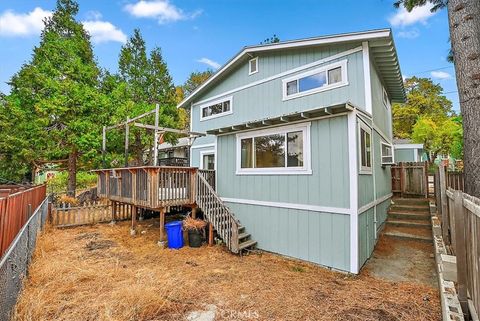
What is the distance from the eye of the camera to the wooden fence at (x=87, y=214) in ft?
31.4

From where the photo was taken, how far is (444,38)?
836 cm

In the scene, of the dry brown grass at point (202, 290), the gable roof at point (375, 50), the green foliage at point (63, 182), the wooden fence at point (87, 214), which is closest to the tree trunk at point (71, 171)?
the green foliage at point (63, 182)

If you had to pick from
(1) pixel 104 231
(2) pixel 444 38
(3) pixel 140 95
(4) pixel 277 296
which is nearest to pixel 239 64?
(2) pixel 444 38

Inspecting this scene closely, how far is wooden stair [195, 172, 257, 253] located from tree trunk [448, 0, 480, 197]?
533 centimetres

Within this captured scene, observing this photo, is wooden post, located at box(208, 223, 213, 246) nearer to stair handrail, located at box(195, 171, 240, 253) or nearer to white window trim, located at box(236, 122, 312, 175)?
stair handrail, located at box(195, 171, 240, 253)

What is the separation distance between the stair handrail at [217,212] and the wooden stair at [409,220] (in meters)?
4.72

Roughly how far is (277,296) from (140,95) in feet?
67.5

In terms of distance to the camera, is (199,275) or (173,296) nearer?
(173,296)

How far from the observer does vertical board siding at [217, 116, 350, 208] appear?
526cm

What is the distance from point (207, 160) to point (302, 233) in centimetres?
785

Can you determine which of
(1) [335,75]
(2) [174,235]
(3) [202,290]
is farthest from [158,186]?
(1) [335,75]

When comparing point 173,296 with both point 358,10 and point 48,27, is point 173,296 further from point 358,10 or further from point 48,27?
point 48,27

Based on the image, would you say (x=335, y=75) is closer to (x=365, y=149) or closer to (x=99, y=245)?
(x=365, y=149)

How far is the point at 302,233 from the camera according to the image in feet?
19.1
